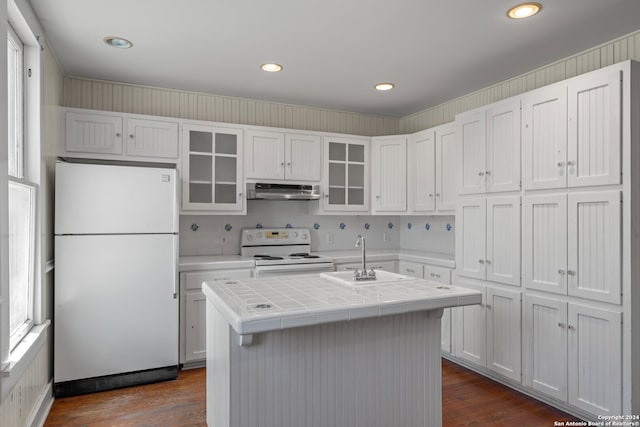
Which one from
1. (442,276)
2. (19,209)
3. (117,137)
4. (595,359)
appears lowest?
(595,359)

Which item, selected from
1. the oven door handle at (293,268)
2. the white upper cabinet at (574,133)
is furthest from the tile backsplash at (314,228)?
the white upper cabinet at (574,133)

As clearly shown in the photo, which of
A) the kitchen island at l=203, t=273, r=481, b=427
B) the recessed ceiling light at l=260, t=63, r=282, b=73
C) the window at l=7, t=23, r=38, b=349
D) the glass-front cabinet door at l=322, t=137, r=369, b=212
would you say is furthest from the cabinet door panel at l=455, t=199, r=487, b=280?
the window at l=7, t=23, r=38, b=349

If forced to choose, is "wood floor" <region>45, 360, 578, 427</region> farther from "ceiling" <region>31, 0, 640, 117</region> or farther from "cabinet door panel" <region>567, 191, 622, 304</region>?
"ceiling" <region>31, 0, 640, 117</region>

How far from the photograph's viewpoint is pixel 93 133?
3.37 metres

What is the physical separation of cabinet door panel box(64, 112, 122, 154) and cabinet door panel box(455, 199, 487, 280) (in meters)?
2.99

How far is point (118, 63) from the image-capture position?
3.21 metres

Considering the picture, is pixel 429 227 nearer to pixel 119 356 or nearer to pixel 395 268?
pixel 395 268

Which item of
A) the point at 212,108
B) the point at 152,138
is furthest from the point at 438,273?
the point at 152,138

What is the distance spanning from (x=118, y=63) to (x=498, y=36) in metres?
2.82

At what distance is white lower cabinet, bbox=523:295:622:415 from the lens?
7.89ft

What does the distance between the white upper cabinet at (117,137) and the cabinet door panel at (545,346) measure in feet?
10.4

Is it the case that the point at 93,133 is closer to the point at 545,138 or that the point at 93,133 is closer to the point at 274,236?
the point at 274,236

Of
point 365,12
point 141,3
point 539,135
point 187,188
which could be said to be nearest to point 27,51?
point 141,3

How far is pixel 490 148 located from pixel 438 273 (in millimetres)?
1236
